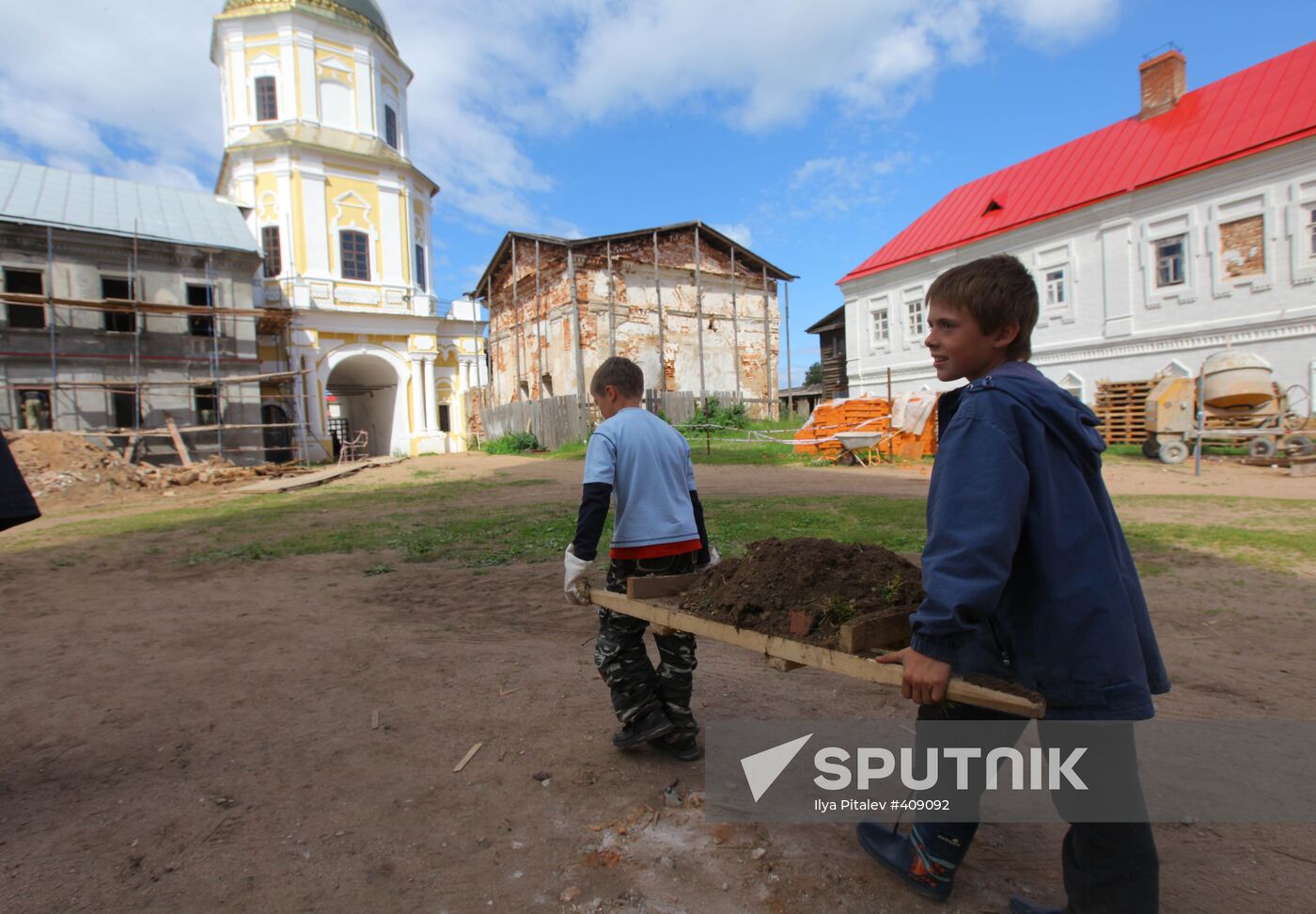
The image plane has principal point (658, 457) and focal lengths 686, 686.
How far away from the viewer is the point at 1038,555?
1680 millimetres

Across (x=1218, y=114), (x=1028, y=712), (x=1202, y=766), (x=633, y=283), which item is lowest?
(x=1202, y=766)

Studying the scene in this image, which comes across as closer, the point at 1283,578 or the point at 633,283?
the point at 1283,578

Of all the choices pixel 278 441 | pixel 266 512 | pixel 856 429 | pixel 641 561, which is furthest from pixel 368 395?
pixel 641 561

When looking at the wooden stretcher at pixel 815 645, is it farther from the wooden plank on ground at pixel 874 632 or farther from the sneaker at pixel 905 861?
the sneaker at pixel 905 861

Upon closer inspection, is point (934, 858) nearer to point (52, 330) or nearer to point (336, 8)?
→ point (52, 330)

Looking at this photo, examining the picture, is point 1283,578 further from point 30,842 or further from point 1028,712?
point 30,842

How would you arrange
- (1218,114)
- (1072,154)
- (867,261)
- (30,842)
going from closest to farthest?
1. (30,842)
2. (1218,114)
3. (1072,154)
4. (867,261)

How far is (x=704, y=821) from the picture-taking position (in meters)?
2.62

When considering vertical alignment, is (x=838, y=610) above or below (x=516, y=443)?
below

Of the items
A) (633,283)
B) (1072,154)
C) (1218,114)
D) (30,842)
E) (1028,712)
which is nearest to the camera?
(1028,712)

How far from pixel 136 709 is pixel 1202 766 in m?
5.25

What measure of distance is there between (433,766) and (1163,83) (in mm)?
30473

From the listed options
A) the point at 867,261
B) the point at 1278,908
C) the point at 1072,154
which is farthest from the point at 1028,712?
the point at 867,261

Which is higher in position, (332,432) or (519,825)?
(332,432)
